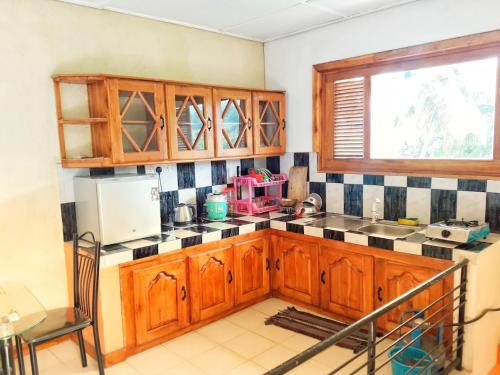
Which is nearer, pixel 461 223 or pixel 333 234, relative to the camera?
pixel 461 223

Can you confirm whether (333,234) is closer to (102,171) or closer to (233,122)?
(233,122)

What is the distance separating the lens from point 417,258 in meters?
2.69

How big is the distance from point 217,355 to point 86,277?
3.39 feet

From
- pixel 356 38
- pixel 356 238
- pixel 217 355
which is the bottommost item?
pixel 217 355

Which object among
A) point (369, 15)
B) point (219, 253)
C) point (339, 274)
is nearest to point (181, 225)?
point (219, 253)

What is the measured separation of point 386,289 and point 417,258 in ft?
1.18

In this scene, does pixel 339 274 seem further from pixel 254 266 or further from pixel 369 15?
pixel 369 15

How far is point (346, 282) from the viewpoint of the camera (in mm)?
3121

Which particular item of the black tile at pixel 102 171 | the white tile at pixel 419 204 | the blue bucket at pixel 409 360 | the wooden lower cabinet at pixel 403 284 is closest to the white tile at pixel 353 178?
the white tile at pixel 419 204

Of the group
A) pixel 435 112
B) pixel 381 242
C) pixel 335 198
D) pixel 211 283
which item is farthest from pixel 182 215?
pixel 435 112

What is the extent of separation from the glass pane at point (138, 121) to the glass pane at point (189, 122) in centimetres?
24

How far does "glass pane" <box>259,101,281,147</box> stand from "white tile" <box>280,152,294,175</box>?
19 centimetres

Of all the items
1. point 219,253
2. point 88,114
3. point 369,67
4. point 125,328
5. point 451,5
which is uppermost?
point 451,5

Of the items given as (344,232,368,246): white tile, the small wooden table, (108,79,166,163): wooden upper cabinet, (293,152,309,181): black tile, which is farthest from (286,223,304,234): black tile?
the small wooden table
